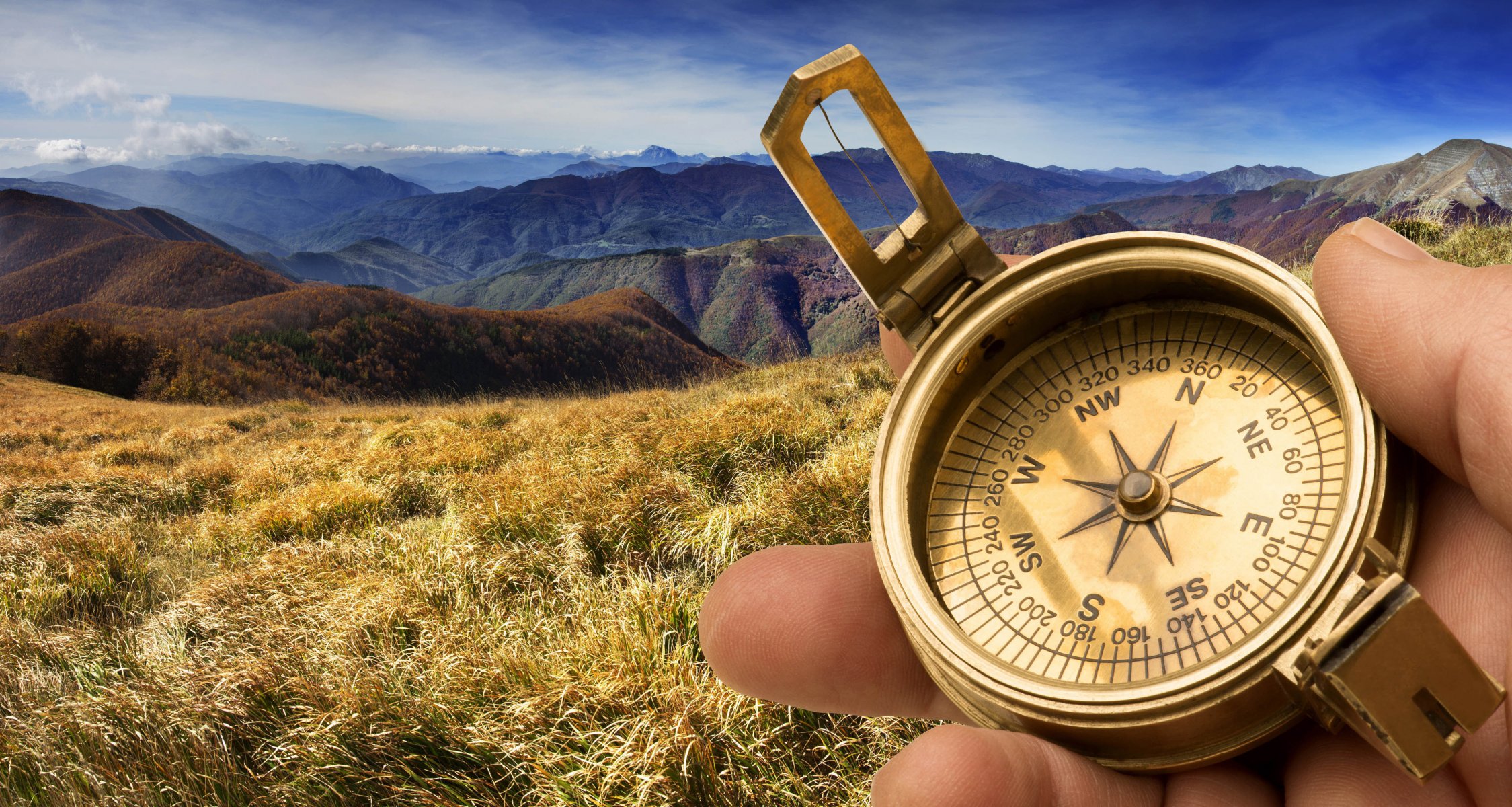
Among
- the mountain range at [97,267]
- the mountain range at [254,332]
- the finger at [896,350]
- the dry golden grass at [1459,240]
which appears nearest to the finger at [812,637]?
the finger at [896,350]

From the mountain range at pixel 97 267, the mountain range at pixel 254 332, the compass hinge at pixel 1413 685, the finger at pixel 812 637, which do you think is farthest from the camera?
the mountain range at pixel 97 267

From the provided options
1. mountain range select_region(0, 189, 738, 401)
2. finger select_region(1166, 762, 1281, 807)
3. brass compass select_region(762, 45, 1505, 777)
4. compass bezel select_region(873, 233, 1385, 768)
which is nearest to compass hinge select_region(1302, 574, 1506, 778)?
brass compass select_region(762, 45, 1505, 777)

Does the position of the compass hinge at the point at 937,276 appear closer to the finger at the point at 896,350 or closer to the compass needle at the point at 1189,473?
the finger at the point at 896,350

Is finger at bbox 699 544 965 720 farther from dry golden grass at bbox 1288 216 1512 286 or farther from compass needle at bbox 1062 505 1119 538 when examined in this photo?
dry golden grass at bbox 1288 216 1512 286

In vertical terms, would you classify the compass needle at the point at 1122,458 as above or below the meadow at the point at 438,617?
above

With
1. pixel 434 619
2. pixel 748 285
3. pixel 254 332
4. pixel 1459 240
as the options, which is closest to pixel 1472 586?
pixel 434 619

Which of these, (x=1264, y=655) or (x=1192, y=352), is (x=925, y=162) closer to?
(x=1192, y=352)

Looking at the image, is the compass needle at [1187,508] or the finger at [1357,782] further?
the compass needle at [1187,508]

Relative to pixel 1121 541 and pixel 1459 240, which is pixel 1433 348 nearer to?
pixel 1121 541
